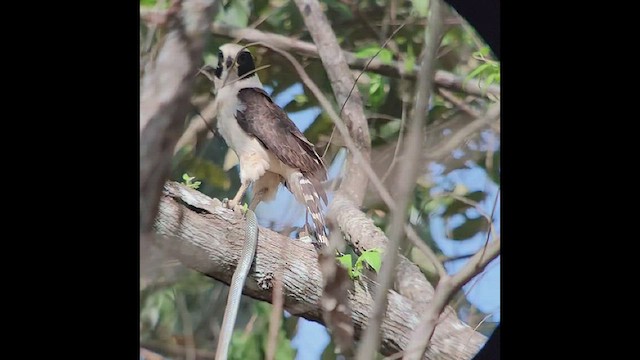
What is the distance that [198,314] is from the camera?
5.49 ft

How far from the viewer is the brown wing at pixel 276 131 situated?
1730 mm

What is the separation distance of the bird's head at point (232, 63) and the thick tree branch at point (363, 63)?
0.02m

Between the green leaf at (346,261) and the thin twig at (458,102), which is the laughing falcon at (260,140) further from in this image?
the thin twig at (458,102)

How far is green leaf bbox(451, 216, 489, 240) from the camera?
5.88ft

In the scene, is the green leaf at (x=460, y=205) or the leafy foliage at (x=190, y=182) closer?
the leafy foliage at (x=190, y=182)

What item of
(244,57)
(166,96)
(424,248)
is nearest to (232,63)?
(244,57)

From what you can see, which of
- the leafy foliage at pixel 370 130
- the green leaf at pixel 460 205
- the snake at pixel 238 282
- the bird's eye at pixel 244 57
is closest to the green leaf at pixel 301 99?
the leafy foliage at pixel 370 130

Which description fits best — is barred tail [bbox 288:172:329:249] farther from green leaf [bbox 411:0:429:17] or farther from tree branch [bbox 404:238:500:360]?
green leaf [bbox 411:0:429:17]

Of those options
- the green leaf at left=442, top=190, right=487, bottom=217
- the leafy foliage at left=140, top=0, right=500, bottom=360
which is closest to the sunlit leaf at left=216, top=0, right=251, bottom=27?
the leafy foliage at left=140, top=0, right=500, bottom=360

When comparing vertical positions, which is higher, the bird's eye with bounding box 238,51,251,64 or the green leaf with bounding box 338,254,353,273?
the bird's eye with bounding box 238,51,251,64

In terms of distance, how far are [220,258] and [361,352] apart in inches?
11.4

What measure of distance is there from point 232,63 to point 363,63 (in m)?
0.24

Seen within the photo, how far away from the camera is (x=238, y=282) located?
170 cm

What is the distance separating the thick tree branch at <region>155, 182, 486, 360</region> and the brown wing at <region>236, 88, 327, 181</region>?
13 cm
